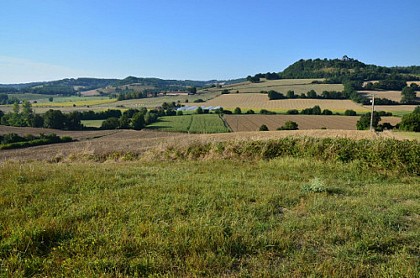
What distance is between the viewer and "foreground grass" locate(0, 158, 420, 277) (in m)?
3.43

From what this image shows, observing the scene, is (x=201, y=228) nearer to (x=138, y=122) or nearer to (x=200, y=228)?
(x=200, y=228)

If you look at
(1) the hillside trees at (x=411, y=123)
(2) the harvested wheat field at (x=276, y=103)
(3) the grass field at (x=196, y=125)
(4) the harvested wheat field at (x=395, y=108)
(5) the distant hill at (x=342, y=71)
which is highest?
(5) the distant hill at (x=342, y=71)

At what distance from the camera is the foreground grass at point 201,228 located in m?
3.43

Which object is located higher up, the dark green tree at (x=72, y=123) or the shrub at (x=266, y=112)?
the shrub at (x=266, y=112)

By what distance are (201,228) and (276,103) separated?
85.1m

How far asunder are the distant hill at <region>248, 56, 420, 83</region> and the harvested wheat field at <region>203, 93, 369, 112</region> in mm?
28388

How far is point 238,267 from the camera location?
11.3ft

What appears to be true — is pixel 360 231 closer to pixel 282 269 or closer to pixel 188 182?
pixel 282 269

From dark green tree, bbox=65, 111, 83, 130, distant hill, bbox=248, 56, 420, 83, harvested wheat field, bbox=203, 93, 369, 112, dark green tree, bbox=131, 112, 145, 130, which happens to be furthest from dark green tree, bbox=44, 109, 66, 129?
distant hill, bbox=248, 56, 420, 83

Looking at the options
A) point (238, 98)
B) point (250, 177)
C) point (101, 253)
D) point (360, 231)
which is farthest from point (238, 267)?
point (238, 98)

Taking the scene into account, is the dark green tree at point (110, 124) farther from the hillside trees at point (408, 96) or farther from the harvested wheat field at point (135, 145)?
the hillside trees at point (408, 96)

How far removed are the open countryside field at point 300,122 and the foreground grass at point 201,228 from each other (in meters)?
47.7

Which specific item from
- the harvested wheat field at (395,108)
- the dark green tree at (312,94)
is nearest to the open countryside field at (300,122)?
the harvested wheat field at (395,108)

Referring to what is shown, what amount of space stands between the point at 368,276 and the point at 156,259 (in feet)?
7.75
